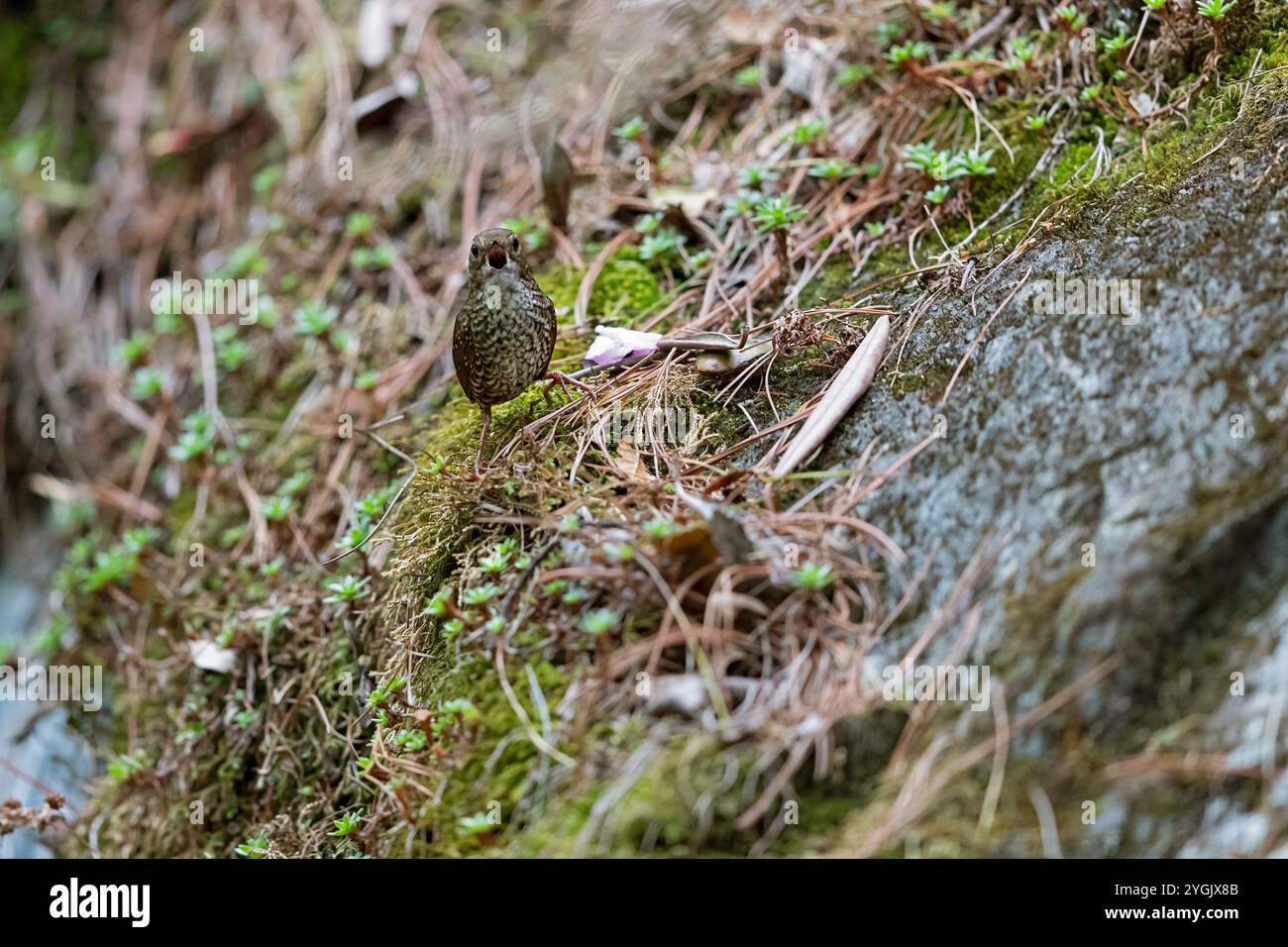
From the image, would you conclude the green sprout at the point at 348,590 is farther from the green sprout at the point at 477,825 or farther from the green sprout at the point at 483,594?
the green sprout at the point at 477,825

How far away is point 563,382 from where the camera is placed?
3.07 meters

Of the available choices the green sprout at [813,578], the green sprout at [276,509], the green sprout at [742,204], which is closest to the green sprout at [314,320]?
the green sprout at [276,509]

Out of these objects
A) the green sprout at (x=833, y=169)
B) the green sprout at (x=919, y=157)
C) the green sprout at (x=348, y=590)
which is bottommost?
the green sprout at (x=348, y=590)

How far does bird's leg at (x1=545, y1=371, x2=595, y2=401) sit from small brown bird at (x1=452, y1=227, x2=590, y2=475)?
0.04ft

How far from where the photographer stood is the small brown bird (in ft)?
9.43

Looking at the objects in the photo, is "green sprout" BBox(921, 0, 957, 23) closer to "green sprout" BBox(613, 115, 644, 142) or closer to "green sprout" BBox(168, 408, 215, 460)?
"green sprout" BBox(613, 115, 644, 142)

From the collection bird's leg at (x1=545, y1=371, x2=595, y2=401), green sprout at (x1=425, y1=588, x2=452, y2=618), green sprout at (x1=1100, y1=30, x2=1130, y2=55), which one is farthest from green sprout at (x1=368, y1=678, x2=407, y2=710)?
green sprout at (x1=1100, y1=30, x2=1130, y2=55)

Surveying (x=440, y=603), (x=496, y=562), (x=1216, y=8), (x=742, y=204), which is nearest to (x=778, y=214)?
(x=742, y=204)

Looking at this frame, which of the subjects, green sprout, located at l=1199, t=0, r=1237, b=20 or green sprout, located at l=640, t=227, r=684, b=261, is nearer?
green sprout, located at l=1199, t=0, r=1237, b=20

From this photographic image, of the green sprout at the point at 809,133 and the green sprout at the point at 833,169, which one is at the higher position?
the green sprout at the point at 809,133

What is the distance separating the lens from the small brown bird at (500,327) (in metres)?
2.87

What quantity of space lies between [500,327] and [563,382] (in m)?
0.29

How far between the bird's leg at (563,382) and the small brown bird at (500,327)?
1 cm

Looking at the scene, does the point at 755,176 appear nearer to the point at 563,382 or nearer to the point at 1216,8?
the point at 563,382
